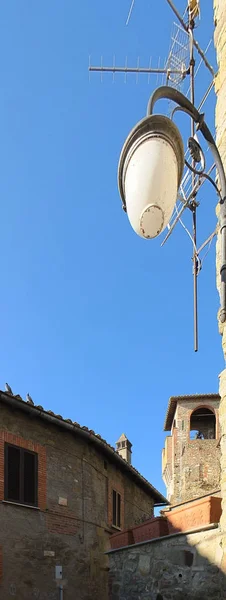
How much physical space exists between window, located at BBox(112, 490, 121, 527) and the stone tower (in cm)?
1320

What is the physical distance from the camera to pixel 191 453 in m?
29.9

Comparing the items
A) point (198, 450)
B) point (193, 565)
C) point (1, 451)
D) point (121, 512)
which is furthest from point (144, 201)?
point (198, 450)

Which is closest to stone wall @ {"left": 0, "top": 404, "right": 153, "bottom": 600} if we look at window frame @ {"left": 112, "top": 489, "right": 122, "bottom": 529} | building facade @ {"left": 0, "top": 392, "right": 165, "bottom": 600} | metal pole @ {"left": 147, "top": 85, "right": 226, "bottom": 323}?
building facade @ {"left": 0, "top": 392, "right": 165, "bottom": 600}

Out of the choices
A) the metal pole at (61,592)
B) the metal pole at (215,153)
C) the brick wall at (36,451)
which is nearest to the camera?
the metal pole at (215,153)

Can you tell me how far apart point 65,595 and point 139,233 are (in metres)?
11.4

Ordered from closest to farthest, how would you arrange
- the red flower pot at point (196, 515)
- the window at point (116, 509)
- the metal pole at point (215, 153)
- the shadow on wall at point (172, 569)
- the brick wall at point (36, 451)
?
the metal pole at point (215, 153)
the shadow on wall at point (172, 569)
the red flower pot at point (196, 515)
the brick wall at point (36, 451)
the window at point (116, 509)

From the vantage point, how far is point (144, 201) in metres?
2.50

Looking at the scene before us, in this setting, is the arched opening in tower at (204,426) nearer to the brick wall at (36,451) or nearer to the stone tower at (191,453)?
the stone tower at (191,453)

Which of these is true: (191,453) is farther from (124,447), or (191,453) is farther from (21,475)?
(21,475)

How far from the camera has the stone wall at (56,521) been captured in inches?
430

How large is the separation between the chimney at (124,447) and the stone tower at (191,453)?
681 centimetres

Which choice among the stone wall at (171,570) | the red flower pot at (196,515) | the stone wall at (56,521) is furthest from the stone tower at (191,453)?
the red flower pot at (196,515)

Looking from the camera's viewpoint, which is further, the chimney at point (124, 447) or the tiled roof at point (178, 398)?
the tiled roof at point (178, 398)

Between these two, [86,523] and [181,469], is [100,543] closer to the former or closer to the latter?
[86,523]
